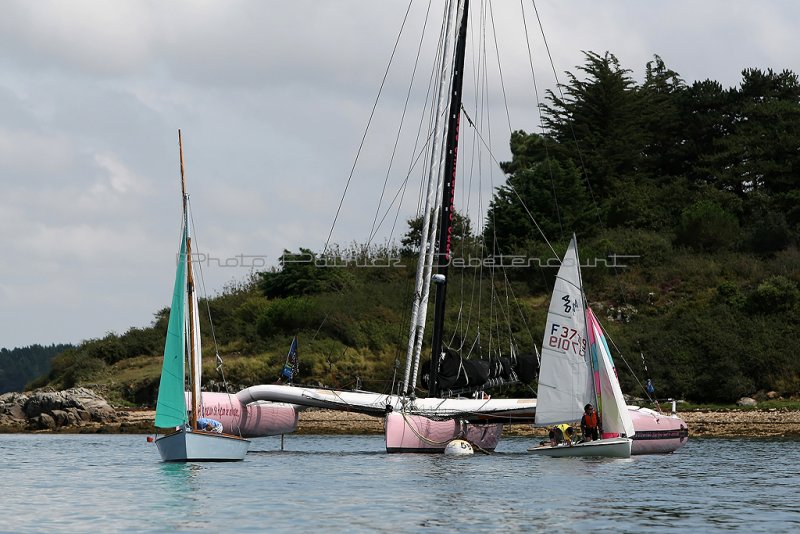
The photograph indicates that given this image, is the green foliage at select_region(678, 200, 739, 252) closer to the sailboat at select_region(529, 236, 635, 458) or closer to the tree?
the tree

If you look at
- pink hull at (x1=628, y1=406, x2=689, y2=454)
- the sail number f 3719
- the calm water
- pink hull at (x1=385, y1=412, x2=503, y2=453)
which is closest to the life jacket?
the calm water

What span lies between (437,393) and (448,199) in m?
7.17

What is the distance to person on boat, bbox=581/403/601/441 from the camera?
42.3 metres

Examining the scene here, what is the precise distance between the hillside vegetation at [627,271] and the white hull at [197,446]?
58.9ft

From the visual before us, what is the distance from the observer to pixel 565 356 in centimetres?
4394

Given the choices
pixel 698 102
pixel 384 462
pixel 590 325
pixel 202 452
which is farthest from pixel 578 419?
pixel 698 102

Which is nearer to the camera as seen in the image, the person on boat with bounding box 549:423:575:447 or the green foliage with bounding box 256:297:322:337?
the person on boat with bounding box 549:423:575:447

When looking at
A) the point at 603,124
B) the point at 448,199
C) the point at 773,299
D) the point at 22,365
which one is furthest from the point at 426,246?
the point at 22,365

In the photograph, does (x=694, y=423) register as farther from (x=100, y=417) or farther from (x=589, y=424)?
(x=100, y=417)

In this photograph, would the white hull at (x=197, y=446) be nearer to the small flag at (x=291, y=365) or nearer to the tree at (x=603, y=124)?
the small flag at (x=291, y=365)

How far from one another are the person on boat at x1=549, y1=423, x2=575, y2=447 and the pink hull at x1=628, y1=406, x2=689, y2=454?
299cm

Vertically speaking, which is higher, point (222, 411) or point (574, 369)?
point (574, 369)

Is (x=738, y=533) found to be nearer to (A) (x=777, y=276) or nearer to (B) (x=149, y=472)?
(B) (x=149, y=472)

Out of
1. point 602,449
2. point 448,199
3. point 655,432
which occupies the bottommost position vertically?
point 602,449
